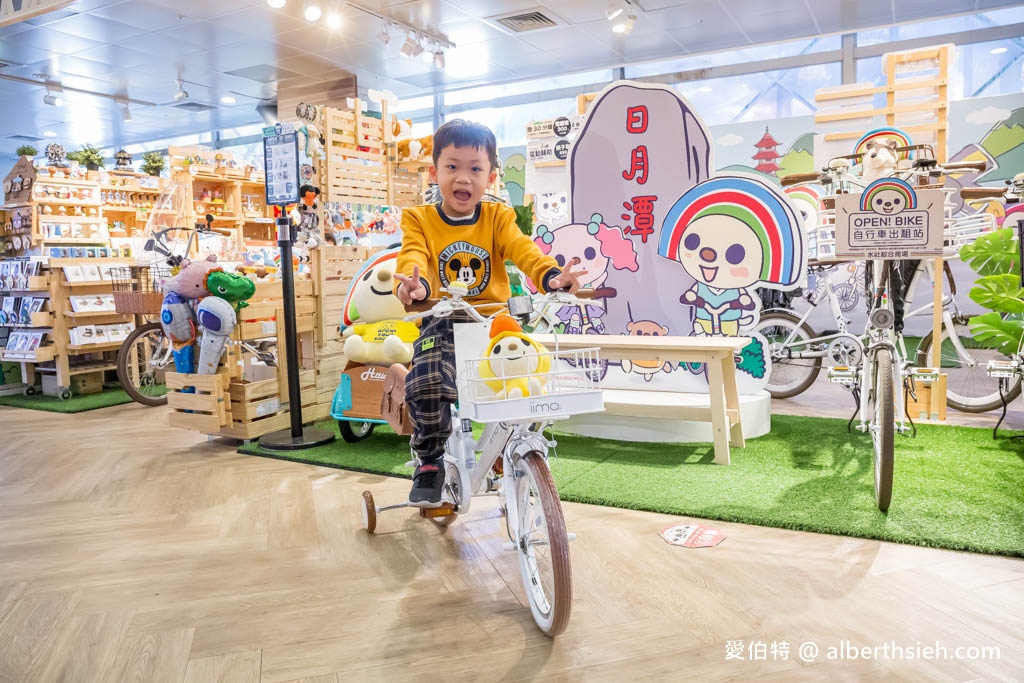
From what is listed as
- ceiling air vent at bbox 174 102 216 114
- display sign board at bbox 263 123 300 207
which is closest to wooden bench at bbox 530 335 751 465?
display sign board at bbox 263 123 300 207

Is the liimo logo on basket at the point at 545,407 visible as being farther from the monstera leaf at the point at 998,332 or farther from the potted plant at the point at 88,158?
the potted plant at the point at 88,158

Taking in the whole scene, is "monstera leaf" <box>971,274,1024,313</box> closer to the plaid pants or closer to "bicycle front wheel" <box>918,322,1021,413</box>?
"bicycle front wheel" <box>918,322,1021,413</box>

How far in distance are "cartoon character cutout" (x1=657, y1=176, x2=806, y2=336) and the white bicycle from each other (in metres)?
2.14

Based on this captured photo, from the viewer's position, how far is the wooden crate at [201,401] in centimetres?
416

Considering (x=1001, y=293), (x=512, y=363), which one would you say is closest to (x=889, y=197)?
(x=1001, y=293)

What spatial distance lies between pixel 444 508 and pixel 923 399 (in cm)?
315

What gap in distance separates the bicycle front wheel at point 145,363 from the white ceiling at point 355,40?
106 inches

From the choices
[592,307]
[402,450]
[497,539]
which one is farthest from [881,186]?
[402,450]

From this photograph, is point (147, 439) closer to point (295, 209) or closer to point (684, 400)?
point (295, 209)

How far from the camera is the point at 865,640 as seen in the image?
187cm

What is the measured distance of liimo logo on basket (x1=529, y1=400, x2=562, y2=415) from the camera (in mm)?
1781

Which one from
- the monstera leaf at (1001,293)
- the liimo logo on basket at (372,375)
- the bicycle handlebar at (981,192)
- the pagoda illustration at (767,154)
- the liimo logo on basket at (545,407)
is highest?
the pagoda illustration at (767,154)

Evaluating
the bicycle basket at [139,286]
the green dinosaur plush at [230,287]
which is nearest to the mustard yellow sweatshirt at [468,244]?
the green dinosaur plush at [230,287]

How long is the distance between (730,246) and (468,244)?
2.12 meters
